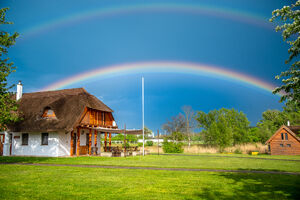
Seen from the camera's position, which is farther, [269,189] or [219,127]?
[219,127]

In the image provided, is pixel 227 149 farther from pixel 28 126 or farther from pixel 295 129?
pixel 28 126

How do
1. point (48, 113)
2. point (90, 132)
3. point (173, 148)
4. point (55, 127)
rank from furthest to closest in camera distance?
point (173, 148)
point (90, 132)
point (48, 113)
point (55, 127)

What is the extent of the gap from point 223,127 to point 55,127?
83.0 feet

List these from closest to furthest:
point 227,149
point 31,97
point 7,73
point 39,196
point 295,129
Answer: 1. point 39,196
2. point 7,73
3. point 31,97
4. point 227,149
5. point 295,129

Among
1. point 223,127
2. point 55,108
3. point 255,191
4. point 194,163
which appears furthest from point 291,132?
point 255,191

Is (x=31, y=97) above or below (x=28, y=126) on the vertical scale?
above

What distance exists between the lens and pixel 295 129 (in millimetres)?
41562

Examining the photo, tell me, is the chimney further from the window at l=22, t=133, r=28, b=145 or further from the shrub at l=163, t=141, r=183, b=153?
the shrub at l=163, t=141, r=183, b=153

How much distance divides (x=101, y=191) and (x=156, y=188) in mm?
1825

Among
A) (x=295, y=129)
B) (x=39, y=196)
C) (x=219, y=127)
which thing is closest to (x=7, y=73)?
(x=39, y=196)

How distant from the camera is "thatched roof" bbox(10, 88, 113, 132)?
2444 cm

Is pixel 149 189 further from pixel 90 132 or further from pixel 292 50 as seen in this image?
pixel 90 132

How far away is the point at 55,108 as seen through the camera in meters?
25.8

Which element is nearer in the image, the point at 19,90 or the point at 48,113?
the point at 48,113
